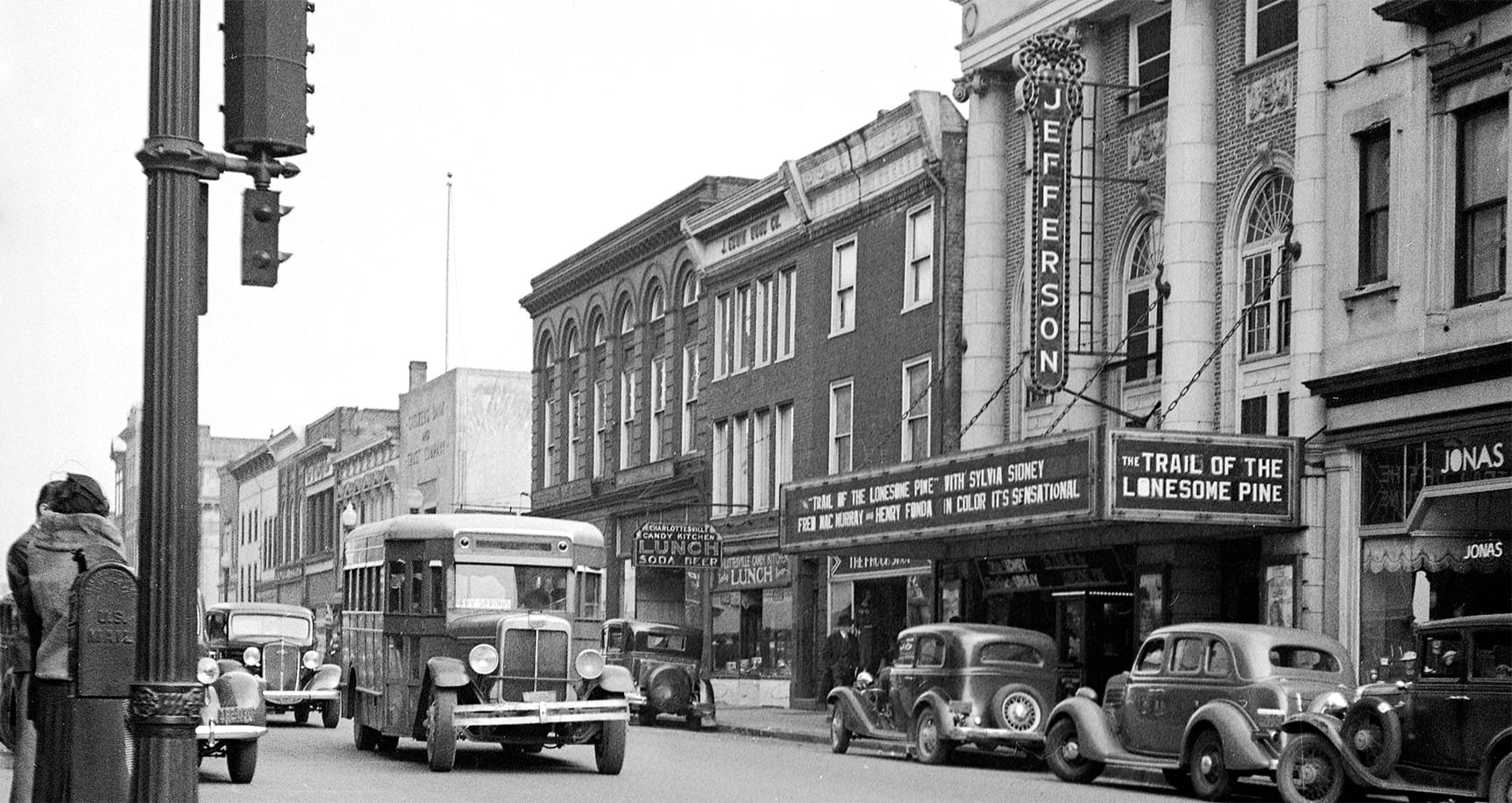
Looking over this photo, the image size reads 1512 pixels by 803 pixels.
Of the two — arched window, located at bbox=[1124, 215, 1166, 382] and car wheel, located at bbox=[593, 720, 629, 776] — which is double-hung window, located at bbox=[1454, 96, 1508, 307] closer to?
arched window, located at bbox=[1124, 215, 1166, 382]

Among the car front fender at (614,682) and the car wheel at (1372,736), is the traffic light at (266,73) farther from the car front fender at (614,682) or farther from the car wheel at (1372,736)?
the car front fender at (614,682)

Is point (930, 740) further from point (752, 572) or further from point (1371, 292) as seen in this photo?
point (752, 572)

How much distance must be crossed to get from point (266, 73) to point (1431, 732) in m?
12.8

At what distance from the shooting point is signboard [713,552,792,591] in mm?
42188

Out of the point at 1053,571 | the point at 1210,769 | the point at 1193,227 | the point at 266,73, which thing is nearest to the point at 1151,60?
the point at 1193,227

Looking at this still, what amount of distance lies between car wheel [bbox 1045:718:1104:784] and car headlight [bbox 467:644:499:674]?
6146 mm

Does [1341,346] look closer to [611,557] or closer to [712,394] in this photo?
[712,394]

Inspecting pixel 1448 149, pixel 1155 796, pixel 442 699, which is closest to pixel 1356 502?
pixel 1448 149

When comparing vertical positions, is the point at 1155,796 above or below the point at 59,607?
below

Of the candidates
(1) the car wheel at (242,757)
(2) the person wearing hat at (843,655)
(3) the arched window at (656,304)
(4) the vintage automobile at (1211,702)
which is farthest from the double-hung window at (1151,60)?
(3) the arched window at (656,304)

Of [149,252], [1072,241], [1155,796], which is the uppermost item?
[1072,241]

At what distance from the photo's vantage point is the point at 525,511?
6206 centimetres

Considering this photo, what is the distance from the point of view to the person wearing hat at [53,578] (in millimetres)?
8500

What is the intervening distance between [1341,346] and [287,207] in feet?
67.1
